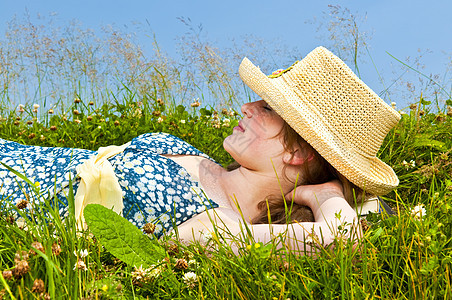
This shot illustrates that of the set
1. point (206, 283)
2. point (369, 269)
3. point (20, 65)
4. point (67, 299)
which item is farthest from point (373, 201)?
point (20, 65)

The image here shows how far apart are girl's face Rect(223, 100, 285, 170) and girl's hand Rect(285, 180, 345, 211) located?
29 cm

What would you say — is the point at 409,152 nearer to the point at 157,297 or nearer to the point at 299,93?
the point at 299,93

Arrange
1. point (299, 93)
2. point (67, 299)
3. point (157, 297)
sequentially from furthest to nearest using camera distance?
point (299, 93) < point (157, 297) < point (67, 299)

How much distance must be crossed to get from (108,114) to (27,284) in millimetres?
4028

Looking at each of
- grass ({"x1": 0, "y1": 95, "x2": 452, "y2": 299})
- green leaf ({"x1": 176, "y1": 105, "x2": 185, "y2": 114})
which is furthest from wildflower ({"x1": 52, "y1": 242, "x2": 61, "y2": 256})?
green leaf ({"x1": 176, "y1": 105, "x2": 185, "y2": 114})

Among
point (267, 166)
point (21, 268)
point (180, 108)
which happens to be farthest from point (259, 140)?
point (180, 108)

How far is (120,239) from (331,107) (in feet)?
5.66

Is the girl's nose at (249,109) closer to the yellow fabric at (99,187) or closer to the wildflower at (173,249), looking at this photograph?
the yellow fabric at (99,187)

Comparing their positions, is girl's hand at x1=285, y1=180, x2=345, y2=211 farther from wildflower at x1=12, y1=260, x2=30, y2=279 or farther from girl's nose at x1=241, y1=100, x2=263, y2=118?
wildflower at x1=12, y1=260, x2=30, y2=279

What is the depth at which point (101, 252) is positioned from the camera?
2.63m

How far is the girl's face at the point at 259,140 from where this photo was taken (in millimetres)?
3535

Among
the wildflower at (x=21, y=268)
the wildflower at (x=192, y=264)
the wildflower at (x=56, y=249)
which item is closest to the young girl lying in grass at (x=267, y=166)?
the wildflower at (x=192, y=264)

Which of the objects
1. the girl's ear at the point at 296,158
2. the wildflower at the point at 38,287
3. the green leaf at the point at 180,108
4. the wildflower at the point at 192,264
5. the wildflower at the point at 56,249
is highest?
the green leaf at the point at 180,108

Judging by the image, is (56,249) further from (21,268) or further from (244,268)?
(244,268)
